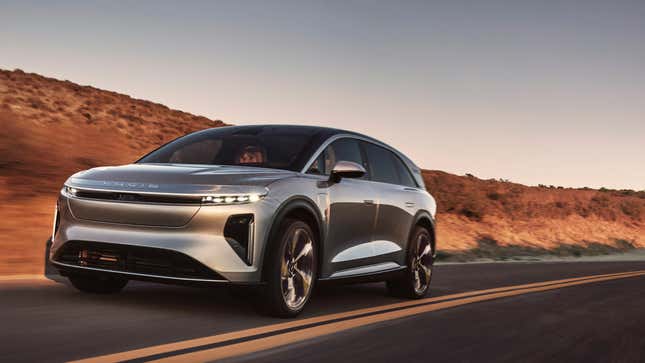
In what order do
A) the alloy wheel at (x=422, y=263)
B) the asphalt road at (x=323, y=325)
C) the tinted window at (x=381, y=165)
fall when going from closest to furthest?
the asphalt road at (x=323, y=325), the tinted window at (x=381, y=165), the alloy wheel at (x=422, y=263)

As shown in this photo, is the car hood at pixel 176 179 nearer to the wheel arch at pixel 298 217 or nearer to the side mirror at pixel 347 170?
the wheel arch at pixel 298 217

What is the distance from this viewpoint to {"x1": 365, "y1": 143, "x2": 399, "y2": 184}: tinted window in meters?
9.15

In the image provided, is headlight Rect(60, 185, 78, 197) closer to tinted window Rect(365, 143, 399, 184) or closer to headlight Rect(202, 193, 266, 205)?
headlight Rect(202, 193, 266, 205)

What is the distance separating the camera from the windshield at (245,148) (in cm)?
779

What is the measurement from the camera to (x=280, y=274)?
6832mm

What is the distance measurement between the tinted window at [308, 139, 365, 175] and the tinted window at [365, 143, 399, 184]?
0.70 feet

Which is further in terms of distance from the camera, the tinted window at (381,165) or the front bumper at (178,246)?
A: the tinted window at (381,165)

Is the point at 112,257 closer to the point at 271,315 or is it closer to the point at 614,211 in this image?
the point at 271,315

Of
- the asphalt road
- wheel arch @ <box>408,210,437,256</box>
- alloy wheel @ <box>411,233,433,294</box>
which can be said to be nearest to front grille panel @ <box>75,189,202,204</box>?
the asphalt road

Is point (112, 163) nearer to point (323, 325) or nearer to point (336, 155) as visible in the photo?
point (336, 155)

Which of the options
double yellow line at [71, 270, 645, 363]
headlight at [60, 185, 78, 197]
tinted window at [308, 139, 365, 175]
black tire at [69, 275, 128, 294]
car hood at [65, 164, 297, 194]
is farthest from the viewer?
tinted window at [308, 139, 365, 175]

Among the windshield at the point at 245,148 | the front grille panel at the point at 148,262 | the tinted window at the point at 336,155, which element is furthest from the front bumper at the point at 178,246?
the tinted window at the point at 336,155

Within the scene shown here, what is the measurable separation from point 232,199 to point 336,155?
2.08m

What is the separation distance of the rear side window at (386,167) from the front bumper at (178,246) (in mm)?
2699
